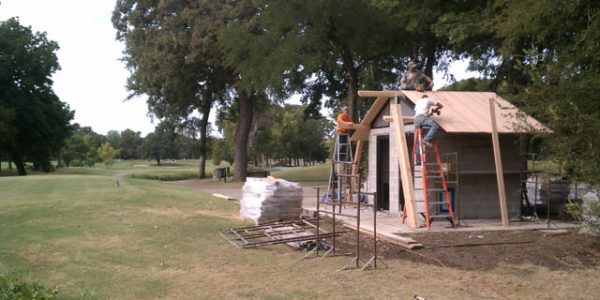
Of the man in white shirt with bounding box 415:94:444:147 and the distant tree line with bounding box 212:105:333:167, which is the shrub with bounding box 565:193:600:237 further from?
the distant tree line with bounding box 212:105:333:167

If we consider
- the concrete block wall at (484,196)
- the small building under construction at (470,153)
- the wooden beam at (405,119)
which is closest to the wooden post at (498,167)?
the small building under construction at (470,153)

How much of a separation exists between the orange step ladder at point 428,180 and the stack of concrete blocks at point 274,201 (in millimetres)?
2833

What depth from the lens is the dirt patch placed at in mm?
8539

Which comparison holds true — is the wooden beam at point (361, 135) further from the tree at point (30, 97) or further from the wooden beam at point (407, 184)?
the tree at point (30, 97)

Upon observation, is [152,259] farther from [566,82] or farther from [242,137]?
[242,137]

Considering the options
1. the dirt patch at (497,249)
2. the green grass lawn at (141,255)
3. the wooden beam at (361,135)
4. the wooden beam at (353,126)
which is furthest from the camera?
the wooden beam at (361,135)

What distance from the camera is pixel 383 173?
49.8ft

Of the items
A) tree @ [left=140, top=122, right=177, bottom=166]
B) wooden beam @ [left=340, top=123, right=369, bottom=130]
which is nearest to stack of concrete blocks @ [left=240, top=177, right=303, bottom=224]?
wooden beam @ [left=340, top=123, right=369, bottom=130]

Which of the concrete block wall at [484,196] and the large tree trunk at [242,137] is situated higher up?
the large tree trunk at [242,137]

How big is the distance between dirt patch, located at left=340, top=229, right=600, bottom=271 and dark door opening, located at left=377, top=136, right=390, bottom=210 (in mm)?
4198

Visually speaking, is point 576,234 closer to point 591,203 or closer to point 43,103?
point 591,203

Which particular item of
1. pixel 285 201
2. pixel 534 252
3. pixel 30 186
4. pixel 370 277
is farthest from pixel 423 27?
pixel 30 186

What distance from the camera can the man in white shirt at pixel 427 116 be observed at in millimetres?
11508

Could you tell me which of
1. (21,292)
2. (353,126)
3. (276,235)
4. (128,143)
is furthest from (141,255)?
(128,143)
